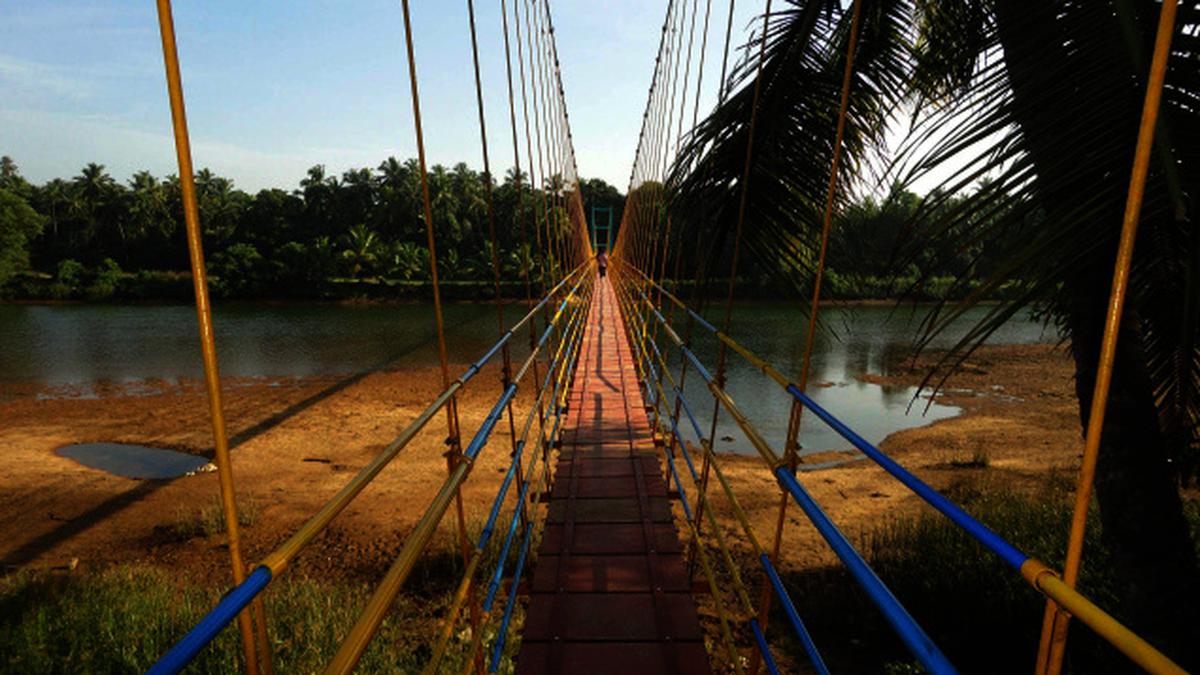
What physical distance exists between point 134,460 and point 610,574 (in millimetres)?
10113

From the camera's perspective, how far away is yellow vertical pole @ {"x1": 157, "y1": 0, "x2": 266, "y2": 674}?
71 centimetres

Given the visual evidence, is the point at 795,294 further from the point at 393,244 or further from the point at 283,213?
the point at 283,213

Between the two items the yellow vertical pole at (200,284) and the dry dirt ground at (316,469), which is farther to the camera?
the dry dirt ground at (316,469)

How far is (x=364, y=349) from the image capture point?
2041cm

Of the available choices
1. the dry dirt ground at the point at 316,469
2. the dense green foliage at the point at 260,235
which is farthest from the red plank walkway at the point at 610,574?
the dense green foliage at the point at 260,235

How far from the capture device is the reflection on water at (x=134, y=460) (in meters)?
8.62

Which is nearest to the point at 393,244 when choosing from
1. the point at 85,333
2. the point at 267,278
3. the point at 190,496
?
the point at 267,278

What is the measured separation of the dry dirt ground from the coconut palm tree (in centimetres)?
166

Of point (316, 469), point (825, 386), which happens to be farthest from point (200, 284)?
point (825, 386)

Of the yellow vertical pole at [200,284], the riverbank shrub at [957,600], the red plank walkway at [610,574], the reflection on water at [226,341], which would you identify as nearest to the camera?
the yellow vertical pole at [200,284]

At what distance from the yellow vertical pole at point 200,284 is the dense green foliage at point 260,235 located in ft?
117

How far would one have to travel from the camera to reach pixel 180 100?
73 cm

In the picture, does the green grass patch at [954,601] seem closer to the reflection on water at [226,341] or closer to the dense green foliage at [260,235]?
the reflection on water at [226,341]

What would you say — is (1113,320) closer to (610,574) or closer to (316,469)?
(610,574)
